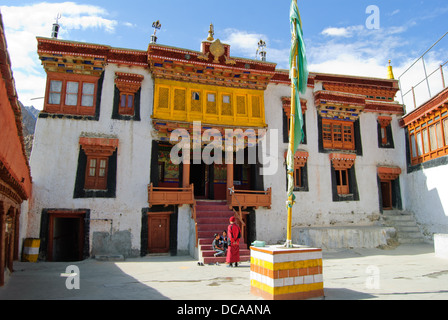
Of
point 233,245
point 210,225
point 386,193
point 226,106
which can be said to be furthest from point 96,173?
point 386,193

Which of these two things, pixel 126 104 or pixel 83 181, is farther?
pixel 126 104

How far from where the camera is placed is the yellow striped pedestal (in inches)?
241

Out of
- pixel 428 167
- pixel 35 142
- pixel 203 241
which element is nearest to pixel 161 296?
pixel 203 241

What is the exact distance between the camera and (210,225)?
1398 centimetres

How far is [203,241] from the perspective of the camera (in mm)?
12953

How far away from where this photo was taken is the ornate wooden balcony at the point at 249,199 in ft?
49.8

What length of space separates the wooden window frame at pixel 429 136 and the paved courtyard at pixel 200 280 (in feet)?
19.7

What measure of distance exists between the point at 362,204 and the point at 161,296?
14.3 m

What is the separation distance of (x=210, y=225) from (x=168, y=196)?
7.87 feet

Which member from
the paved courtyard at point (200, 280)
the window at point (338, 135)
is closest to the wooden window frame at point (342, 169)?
the window at point (338, 135)

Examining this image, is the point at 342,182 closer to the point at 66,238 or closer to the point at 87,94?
the point at 87,94

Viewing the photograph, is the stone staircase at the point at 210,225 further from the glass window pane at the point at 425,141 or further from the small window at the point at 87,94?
the glass window pane at the point at 425,141

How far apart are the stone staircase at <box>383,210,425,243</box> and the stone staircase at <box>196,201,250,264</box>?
30.0 ft
